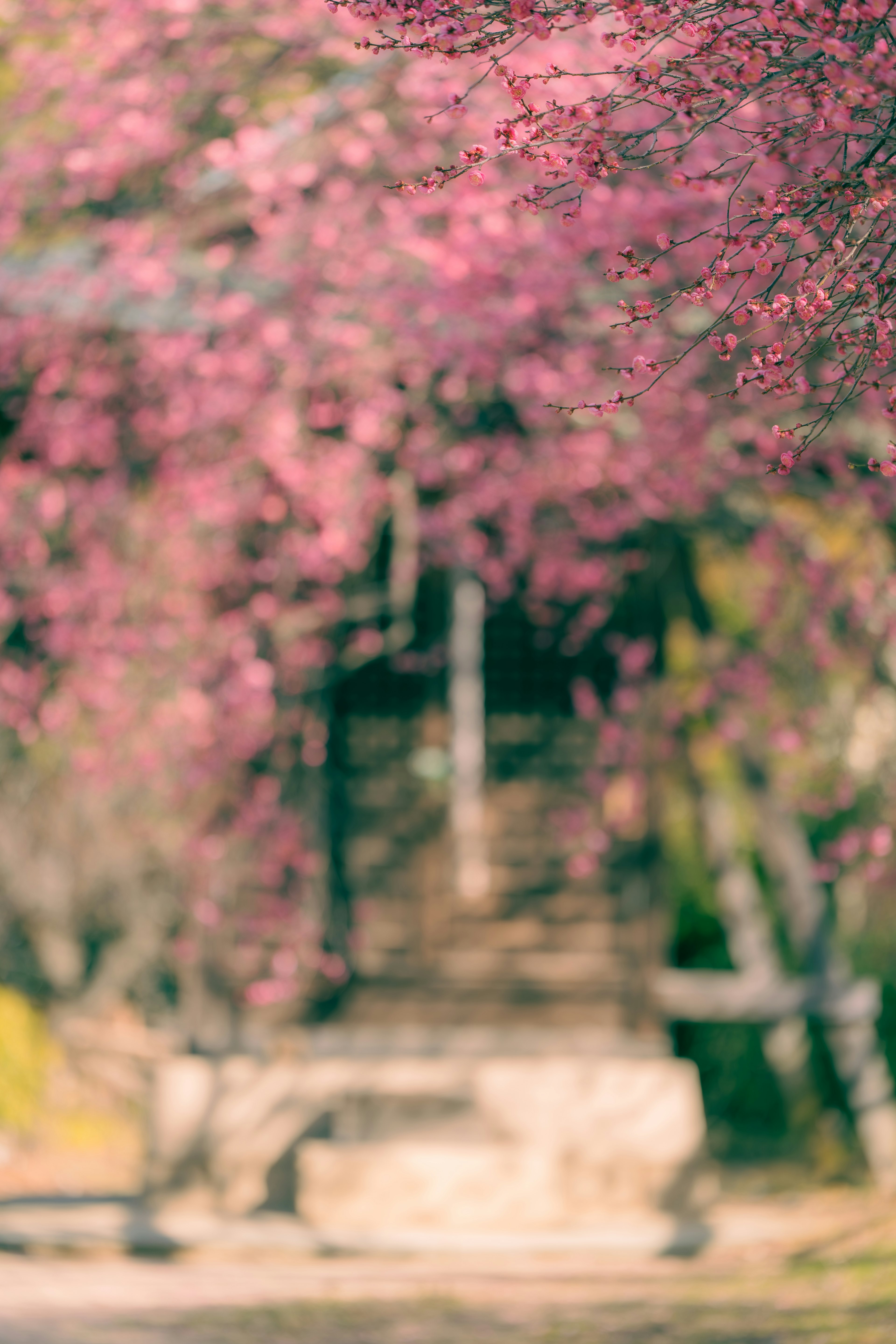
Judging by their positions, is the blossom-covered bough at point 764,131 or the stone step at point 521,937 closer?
the blossom-covered bough at point 764,131

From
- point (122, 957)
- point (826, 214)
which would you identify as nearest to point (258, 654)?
point (122, 957)

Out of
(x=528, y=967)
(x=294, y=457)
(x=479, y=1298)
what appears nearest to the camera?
(x=479, y=1298)

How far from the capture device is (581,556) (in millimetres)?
8648

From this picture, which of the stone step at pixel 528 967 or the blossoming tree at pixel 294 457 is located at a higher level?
the blossoming tree at pixel 294 457

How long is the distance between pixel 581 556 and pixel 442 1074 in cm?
292

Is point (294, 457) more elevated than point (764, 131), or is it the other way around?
point (764, 131)

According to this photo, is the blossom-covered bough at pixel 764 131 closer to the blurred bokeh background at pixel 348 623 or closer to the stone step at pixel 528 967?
the blurred bokeh background at pixel 348 623

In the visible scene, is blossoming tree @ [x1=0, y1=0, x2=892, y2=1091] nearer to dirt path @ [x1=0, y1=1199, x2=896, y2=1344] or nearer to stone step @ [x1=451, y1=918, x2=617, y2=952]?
stone step @ [x1=451, y1=918, x2=617, y2=952]

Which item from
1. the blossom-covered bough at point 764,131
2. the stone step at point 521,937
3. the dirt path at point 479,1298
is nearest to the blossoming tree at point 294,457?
the stone step at point 521,937

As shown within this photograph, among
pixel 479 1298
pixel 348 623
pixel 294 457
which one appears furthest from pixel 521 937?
pixel 294 457

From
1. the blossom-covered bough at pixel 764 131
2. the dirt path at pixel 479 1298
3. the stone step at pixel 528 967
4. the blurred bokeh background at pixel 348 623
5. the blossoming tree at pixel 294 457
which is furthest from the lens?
the stone step at pixel 528 967

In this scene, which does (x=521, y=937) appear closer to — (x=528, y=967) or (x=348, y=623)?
(x=528, y=967)

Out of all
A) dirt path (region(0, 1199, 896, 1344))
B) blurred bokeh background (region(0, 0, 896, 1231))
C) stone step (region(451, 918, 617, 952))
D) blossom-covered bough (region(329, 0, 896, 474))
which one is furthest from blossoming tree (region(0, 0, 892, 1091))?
blossom-covered bough (region(329, 0, 896, 474))

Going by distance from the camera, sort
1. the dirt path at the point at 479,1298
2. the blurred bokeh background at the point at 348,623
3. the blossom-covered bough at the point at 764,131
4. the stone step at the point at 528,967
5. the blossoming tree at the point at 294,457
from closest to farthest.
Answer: the blossom-covered bough at the point at 764,131
the dirt path at the point at 479,1298
the blossoming tree at the point at 294,457
the blurred bokeh background at the point at 348,623
the stone step at the point at 528,967
